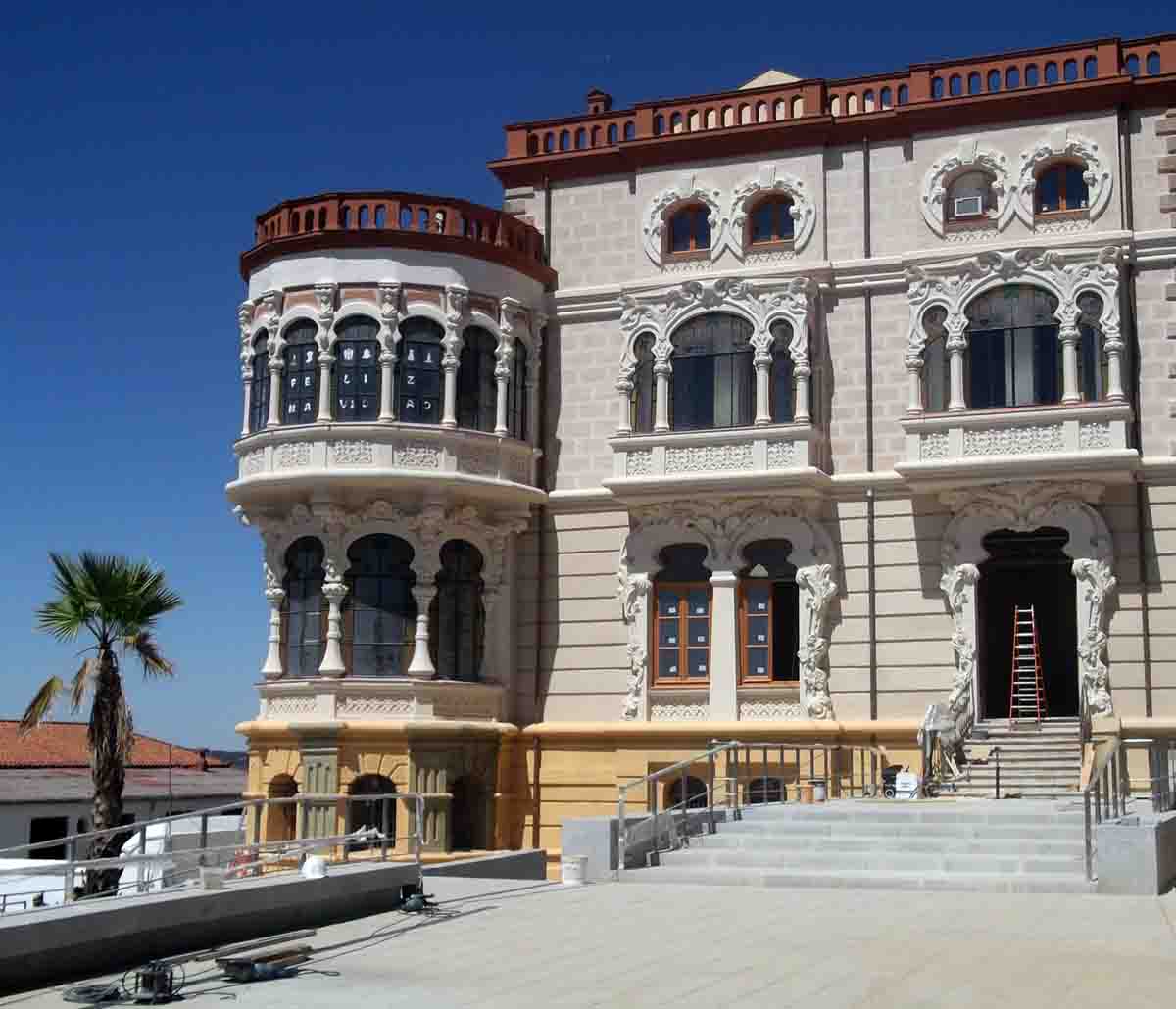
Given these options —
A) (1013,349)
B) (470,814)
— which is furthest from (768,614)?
(470,814)

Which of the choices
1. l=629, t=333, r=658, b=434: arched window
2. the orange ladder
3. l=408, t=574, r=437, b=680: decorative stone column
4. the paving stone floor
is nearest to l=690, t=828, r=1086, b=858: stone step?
the paving stone floor

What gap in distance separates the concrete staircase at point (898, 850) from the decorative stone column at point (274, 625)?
40.0ft

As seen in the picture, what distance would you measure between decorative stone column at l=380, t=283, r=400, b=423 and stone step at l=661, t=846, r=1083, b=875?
12961 mm

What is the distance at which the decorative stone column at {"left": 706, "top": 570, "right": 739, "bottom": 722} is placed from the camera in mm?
31156

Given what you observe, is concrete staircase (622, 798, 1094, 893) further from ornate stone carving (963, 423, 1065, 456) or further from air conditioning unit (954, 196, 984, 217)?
air conditioning unit (954, 196, 984, 217)

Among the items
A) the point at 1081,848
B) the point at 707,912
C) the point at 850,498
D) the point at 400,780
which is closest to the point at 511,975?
the point at 707,912

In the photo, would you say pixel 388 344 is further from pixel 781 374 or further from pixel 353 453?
pixel 781 374

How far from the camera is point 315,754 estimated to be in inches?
1209

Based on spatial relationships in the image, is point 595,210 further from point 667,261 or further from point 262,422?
point 262,422

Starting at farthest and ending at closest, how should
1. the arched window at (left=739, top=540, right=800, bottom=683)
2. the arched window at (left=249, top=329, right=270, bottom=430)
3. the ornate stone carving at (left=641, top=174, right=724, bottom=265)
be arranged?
the ornate stone carving at (left=641, top=174, right=724, bottom=265) < the arched window at (left=249, top=329, right=270, bottom=430) < the arched window at (left=739, top=540, right=800, bottom=683)

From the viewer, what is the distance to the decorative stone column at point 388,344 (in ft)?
103

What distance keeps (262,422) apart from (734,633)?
34.7 ft

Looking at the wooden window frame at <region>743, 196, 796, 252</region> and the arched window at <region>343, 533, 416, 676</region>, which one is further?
the wooden window frame at <region>743, 196, 796, 252</region>

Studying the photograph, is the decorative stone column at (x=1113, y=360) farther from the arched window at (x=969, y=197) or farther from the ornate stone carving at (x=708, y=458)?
the ornate stone carving at (x=708, y=458)
